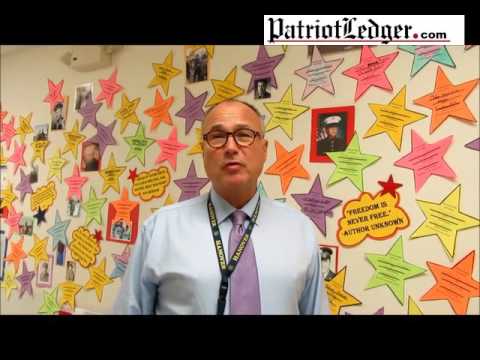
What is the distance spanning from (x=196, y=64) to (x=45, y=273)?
1366mm

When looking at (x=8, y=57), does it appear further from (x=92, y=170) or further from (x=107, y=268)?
(x=107, y=268)

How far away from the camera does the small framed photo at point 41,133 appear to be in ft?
6.02

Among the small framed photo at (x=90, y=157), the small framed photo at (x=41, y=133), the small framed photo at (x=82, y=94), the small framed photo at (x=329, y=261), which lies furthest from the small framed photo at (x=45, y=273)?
the small framed photo at (x=329, y=261)

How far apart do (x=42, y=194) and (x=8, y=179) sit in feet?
1.01

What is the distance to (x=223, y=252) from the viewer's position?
0.89 meters

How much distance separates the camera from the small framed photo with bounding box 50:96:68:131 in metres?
1.78

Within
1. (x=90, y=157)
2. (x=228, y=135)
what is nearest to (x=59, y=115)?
(x=90, y=157)

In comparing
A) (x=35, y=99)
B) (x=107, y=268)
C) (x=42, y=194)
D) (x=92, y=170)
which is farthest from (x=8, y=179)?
(x=107, y=268)

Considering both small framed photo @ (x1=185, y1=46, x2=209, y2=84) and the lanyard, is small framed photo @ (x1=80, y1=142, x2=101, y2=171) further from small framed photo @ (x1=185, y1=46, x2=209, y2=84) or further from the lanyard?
the lanyard

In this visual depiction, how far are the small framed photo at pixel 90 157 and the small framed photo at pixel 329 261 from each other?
116 centimetres

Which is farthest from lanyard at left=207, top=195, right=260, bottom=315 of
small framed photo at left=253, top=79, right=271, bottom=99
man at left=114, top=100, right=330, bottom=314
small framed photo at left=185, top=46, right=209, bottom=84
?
small framed photo at left=185, top=46, right=209, bottom=84

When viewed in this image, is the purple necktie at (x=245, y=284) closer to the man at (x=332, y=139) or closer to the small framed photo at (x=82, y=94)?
the man at (x=332, y=139)

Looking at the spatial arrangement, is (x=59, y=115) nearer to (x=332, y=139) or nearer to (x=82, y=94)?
(x=82, y=94)

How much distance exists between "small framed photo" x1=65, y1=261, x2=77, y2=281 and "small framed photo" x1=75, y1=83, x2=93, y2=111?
80 centimetres
